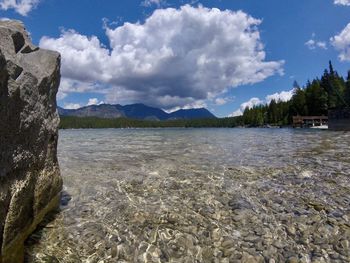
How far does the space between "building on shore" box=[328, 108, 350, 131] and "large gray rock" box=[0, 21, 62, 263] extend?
72.3m

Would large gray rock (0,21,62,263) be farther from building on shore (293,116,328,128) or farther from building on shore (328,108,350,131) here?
building on shore (293,116,328,128)

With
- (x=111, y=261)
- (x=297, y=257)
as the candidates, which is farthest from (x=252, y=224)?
(x=111, y=261)

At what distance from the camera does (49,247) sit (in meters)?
5.47

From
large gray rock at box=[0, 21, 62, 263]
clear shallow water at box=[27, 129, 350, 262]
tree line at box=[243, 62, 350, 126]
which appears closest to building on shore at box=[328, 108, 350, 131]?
tree line at box=[243, 62, 350, 126]

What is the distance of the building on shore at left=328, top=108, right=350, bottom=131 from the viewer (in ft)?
219

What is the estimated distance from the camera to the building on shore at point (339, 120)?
219 feet

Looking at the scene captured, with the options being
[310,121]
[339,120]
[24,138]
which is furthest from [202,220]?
[310,121]

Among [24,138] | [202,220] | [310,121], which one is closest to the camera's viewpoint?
[24,138]

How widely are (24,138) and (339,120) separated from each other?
77336 mm

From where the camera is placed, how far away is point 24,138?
5.29 metres

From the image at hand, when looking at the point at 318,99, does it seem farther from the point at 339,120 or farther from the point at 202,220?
the point at 202,220

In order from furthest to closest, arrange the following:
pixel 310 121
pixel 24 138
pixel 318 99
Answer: pixel 318 99, pixel 310 121, pixel 24 138

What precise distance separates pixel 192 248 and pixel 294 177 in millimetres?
6152

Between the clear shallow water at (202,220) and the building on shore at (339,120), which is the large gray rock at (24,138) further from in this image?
the building on shore at (339,120)
